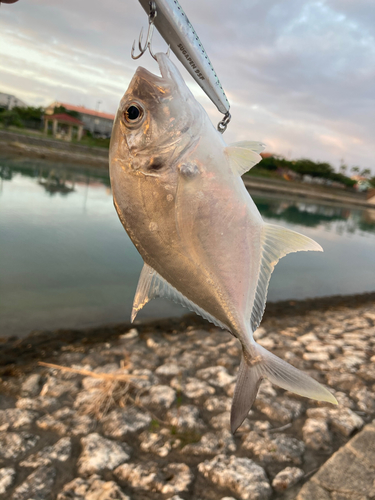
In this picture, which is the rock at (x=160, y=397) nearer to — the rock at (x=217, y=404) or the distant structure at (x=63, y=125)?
the rock at (x=217, y=404)

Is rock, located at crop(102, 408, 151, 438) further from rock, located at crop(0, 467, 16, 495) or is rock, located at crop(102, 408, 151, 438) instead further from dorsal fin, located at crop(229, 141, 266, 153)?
dorsal fin, located at crop(229, 141, 266, 153)

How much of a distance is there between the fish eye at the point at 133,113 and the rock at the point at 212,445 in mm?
2524

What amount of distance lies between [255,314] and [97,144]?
35.5 m

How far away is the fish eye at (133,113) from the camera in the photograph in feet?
4.29

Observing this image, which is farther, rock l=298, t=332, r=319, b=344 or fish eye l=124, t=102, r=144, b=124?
rock l=298, t=332, r=319, b=344

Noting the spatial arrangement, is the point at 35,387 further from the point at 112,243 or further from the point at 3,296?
the point at 112,243

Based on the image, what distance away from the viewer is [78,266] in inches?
306

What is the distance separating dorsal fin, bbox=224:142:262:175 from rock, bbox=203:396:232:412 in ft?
8.53

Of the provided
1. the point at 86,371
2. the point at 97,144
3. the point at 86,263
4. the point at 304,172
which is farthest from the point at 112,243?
the point at 304,172

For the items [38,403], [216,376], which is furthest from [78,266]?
[216,376]

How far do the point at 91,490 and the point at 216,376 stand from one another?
5.78 feet

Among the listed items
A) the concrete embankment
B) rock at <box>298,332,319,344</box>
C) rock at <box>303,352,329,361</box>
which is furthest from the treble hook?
the concrete embankment

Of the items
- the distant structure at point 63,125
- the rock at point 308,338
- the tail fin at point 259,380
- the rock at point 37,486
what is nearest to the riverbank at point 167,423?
the rock at point 37,486

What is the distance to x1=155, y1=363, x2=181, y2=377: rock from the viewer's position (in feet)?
12.6
